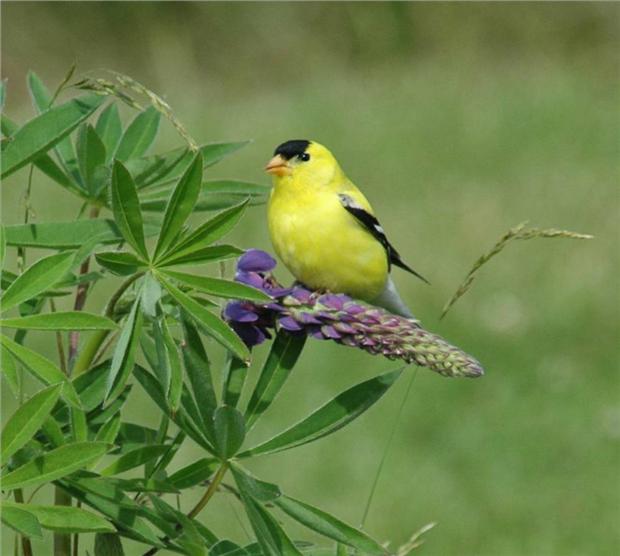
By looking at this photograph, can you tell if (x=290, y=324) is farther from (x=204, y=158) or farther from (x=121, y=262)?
(x=204, y=158)

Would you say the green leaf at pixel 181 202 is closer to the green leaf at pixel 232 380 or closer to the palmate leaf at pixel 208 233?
the palmate leaf at pixel 208 233

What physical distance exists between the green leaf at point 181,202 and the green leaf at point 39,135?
173mm

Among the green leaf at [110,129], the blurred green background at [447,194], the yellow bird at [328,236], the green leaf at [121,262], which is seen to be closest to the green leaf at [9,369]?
the green leaf at [121,262]

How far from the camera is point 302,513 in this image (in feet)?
3.66

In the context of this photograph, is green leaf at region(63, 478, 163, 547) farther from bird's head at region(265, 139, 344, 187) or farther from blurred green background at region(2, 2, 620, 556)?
blurred green background at region(2, 2, 620, 556)

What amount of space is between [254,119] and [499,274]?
1961mm

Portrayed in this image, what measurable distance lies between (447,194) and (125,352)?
166 inches

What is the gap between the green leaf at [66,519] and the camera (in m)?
0.98

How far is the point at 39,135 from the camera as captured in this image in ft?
3.76

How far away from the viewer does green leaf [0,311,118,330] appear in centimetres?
99

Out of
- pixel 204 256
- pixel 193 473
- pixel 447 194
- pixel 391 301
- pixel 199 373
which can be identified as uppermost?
pixel 204 256

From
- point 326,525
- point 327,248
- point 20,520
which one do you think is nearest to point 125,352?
point 20,520

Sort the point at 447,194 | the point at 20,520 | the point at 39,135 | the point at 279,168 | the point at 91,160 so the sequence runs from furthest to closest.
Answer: the point at 447,194 → the point at 279,168 → the point at 91,160 → the point at 39,135 → the point at 20,520

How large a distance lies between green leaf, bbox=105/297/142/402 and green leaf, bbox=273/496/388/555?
0.20 metres
